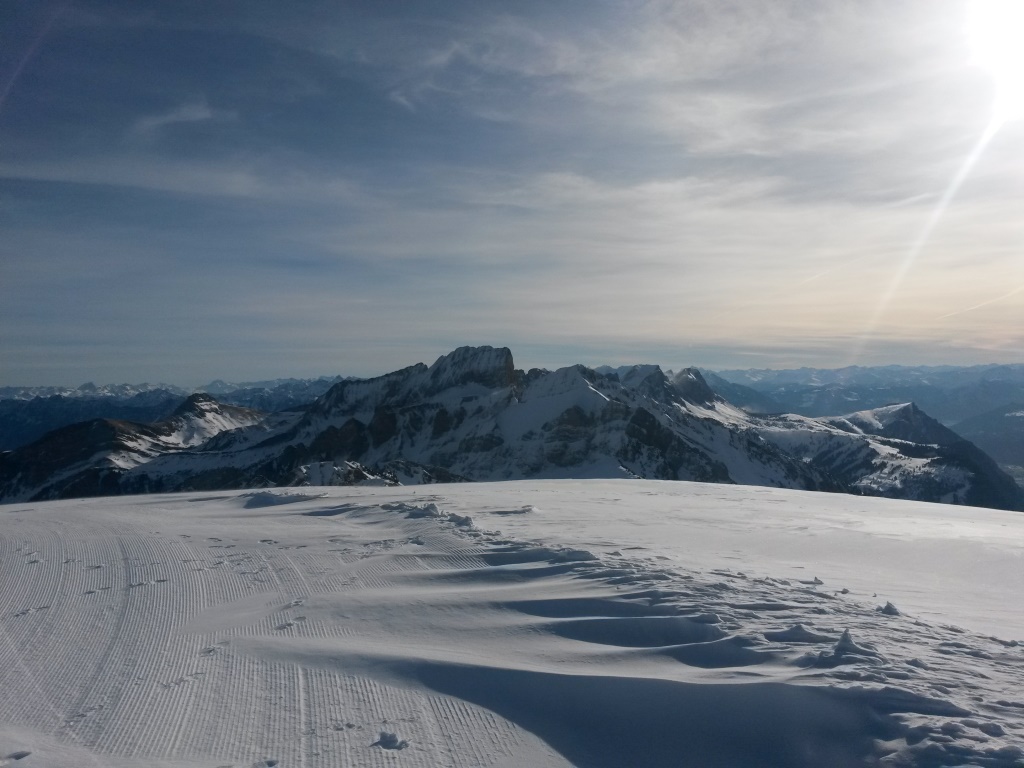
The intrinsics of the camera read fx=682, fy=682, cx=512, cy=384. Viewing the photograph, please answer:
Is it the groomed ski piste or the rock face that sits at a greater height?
the groomed ski piste

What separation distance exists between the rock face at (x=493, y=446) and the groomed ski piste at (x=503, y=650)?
88358 millimetres

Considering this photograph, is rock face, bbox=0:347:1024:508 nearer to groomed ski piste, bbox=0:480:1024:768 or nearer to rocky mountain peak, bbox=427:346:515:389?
rocky mountain peak, bbox=427:346:515:389

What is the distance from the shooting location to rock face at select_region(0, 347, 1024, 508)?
12425 cm

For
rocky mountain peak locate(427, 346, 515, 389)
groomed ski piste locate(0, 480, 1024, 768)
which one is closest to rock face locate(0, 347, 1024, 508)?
rocky mountain peak locate(427, 346, 515, 389)

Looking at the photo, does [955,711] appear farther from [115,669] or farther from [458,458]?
[458,458]

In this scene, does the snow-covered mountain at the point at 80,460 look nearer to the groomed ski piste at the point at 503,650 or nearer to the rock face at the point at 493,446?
the rock face at the point at 493,446

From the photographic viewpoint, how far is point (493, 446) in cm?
13125

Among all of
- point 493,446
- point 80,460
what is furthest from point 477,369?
point 80,460

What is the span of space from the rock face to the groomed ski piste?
88.4 meters

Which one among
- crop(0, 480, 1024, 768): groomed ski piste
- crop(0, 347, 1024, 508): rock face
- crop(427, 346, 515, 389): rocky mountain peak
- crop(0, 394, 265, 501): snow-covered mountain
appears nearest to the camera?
crop(0, 480, 1024, 768): groomed ski piste

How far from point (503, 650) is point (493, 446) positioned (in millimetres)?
125524

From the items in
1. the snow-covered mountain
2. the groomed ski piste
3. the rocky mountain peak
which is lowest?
the snow-covered mountain

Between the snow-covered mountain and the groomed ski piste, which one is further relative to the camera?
the snow-covered mountain

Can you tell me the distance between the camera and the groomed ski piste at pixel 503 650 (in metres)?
4.60
